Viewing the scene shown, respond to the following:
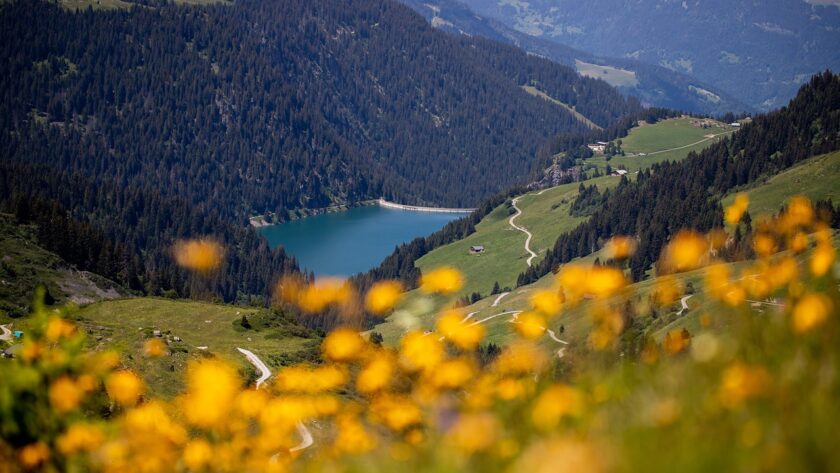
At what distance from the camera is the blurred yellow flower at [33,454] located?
23.4 feet

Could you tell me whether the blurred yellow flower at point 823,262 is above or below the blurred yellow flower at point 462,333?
above

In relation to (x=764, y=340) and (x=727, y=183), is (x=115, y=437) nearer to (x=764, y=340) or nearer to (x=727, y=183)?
(x=764, y=340)

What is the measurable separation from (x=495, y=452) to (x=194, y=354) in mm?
47512

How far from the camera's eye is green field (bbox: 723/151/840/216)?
5285 inches

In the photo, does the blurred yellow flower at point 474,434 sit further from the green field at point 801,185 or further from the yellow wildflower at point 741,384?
the green field at point 801,185

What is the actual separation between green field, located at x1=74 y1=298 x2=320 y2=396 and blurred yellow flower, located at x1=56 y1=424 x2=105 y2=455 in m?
32.2

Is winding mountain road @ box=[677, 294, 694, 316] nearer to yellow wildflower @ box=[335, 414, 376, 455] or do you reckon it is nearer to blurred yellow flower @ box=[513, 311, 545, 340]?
blurred yellow flower @ box=[513, 311, 545, 340]

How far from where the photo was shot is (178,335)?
2564 inches

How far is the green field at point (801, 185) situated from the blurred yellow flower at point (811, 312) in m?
131

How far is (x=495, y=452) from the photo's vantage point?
18.2 feet

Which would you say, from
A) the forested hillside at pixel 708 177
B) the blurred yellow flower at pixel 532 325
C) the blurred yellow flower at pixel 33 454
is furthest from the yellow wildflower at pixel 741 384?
the forested hillside at pixel 708 177

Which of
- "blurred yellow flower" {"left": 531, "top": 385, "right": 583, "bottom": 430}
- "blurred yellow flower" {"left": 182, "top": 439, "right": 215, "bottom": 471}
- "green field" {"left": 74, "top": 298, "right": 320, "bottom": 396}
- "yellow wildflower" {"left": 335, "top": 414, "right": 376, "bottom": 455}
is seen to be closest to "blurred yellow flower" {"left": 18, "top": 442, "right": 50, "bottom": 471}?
"blurred yellow flower" {"left": 182, "top": 439, "right": 215, "bottom": 471}

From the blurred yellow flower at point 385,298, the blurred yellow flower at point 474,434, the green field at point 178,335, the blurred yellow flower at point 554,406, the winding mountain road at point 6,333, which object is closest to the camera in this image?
the blurred yellow flower at point 474,434

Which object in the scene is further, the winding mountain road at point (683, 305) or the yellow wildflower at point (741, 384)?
the winding mountain road at point (683, 305)
